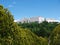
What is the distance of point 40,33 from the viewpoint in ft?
361

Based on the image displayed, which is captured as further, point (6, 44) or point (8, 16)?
point (8, 16)

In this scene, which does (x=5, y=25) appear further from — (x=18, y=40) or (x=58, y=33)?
(x=58, y=33)

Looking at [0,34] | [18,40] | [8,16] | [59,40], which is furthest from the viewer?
[59,40]

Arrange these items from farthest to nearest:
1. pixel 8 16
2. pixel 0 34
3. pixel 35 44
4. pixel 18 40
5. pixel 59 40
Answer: pixel 35 44 < pixel 59 40 < pixel 18 40 < pixel 8 16 < pixel 0 34

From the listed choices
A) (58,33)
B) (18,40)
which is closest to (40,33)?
(58,33)

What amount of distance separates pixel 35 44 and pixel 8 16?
101 ft

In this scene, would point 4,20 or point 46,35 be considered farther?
point 46,35

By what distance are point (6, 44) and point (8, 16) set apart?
3901mm

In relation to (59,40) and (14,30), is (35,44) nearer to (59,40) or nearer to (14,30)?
(59,40)

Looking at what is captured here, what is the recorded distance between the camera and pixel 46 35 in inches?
4213

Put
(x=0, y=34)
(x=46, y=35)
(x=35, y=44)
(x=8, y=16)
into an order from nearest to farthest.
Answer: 1. (x=0, y=34)
2. (x=8, y=16)
3. (x=35, y=44)
4. (x=46, y=35)

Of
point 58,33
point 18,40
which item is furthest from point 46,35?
point 18,40

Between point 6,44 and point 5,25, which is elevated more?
point 5,25

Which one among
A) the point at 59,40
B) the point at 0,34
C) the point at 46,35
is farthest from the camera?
the point at 46,35
